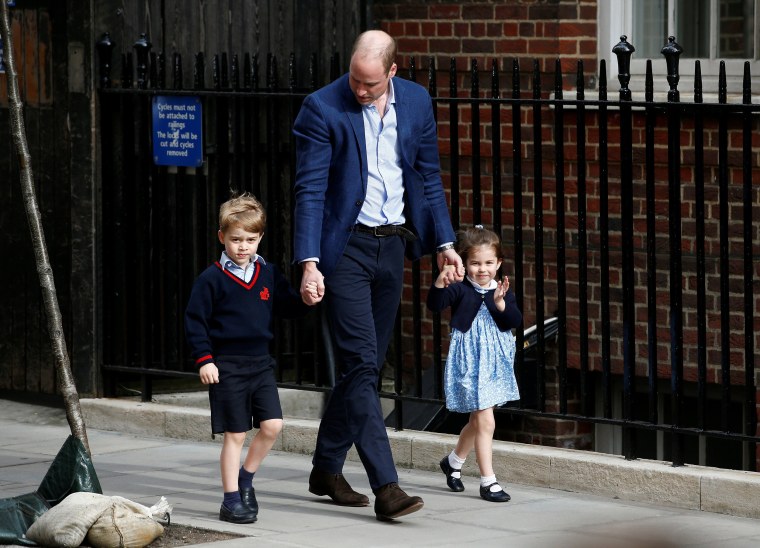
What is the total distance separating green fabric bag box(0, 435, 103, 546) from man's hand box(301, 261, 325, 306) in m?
1.05

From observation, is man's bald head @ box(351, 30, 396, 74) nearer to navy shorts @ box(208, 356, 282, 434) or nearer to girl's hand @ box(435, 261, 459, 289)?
girl's hand @ box(435, 261, 459, 289)

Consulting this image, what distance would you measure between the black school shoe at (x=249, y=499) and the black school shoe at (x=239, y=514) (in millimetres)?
19

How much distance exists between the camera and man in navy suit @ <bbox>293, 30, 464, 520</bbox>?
5.51 metres

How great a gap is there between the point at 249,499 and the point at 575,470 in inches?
61.2

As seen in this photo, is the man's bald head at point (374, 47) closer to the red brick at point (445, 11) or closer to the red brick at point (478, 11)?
the red brick at point (478, 11)

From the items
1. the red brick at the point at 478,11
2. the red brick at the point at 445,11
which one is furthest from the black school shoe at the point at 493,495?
the red brick at the point at 445,11

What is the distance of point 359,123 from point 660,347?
312 centimetres

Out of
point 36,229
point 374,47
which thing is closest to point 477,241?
point 374,47

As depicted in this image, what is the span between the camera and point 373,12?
9352 millimetres

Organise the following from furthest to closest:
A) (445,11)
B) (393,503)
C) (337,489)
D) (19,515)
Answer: (445,11), (337,489), (393,503), (19,515)

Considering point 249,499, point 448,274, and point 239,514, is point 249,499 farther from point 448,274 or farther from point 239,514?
point 448,274

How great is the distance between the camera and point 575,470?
6402mm

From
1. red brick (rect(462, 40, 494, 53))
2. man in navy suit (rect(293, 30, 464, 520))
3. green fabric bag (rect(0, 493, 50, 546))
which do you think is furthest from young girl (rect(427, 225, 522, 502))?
red brick (rect(462, 40, 494, 53))

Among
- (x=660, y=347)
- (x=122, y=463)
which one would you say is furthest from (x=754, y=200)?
(x=122, y=463)
